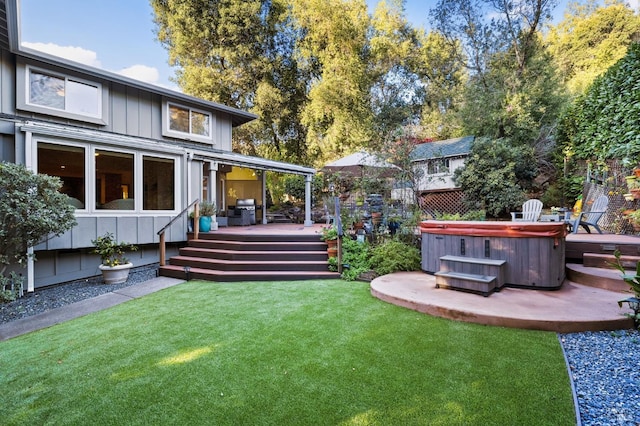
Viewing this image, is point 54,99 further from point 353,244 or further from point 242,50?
point 242,50

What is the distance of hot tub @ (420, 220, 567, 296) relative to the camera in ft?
13.6

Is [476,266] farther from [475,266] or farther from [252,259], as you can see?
[252,259]

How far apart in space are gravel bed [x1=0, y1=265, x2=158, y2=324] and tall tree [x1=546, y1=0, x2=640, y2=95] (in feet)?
70.3

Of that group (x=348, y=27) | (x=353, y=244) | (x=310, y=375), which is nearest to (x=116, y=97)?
(x=353, y=244)

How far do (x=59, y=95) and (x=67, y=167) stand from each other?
200 centimetres

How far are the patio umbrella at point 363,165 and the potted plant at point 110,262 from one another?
6.51 metres

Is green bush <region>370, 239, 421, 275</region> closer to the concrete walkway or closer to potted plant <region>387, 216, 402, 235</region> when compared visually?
potted plant <region>387, 216, 402, 235</region>

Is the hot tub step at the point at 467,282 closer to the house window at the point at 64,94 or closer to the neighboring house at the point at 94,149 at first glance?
the neighboring house at the point at 94,149

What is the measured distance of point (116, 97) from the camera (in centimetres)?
746

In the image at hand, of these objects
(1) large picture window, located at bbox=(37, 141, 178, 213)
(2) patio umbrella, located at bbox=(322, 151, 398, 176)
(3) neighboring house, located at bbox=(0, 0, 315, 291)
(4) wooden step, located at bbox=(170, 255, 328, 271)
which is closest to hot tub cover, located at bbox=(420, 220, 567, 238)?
(4) wooden step, located at bbox=(170, 255, 328, 271)

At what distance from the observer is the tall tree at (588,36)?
16.4m

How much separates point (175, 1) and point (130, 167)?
11933 millimetres

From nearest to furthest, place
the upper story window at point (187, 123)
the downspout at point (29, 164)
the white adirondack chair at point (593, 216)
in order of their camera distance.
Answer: the downspout at point (29, 164) < the white adirondack chair at point (593, 216) < the upper story window at point (187, 123)

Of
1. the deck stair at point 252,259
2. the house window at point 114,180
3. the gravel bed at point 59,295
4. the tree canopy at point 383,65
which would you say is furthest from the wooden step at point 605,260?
the house window at point 114,180
